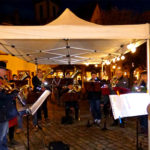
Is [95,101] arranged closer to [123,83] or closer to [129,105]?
[123,83]

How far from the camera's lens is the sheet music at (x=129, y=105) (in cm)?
338

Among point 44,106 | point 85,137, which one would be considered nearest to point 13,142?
point 85,137

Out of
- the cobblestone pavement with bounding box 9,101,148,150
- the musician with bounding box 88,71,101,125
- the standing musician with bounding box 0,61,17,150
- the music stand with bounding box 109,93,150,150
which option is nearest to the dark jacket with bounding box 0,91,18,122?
the standing musician with bounding box 0,61,17,150

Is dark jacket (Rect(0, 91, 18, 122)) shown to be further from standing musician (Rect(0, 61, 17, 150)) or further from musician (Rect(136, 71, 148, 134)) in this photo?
musician (Rect(136, 71, 148, 134))

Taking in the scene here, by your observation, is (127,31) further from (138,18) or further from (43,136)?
(138,18)

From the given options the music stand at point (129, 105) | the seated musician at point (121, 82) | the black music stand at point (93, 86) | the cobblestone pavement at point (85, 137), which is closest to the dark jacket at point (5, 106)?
the cobblestone pavement at point (85, 137)

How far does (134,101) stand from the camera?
3455 millimetres

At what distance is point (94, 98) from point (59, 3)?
35.0 meters

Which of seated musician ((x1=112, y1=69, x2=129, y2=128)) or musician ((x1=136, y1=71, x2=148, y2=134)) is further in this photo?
seated musician ((x1=112, y1=69, x2=129, y2=128))

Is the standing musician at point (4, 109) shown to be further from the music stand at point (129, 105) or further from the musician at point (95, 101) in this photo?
the musician at point (95, 101)

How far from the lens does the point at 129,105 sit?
11.2 ft

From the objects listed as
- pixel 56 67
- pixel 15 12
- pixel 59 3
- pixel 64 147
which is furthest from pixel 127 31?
pixel 59 3

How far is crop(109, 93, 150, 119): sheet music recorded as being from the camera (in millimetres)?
3385

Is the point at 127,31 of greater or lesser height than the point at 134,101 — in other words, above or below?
above
